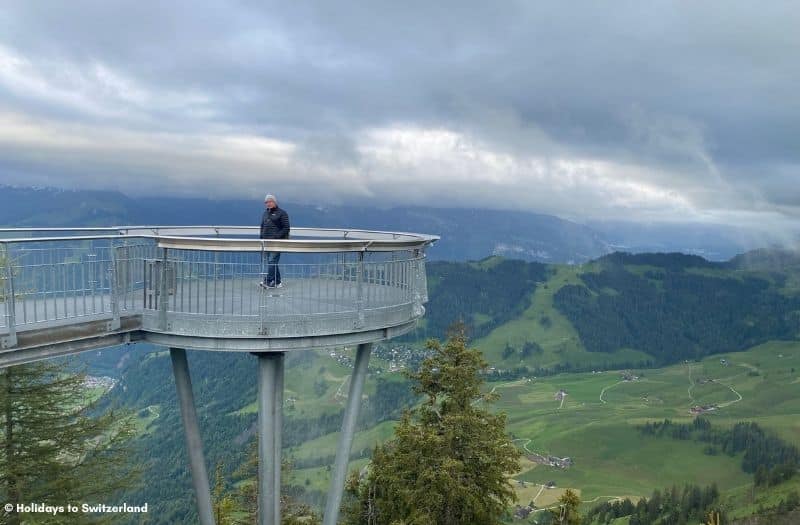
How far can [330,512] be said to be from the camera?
14328mm

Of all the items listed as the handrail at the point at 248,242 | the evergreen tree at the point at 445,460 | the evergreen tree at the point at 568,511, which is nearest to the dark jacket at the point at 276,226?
the handrail at the point at 248,242

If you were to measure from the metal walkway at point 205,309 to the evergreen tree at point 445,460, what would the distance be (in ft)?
21.1

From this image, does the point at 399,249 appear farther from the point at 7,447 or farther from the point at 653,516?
the point at 653,516

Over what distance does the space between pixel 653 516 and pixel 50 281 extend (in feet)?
594

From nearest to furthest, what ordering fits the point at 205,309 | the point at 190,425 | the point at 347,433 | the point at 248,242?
the point at 248,242 < the point at 205,309 < the point at 190,425 < the point at 347,433

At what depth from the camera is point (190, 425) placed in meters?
13.3

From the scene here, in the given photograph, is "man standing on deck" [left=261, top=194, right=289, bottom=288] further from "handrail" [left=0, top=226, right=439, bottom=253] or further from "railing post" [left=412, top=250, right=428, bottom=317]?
"railing post" [left=412, top=250, right=428, bottom=317]

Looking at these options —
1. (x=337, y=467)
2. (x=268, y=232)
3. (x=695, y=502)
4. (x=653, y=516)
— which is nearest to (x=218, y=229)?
(x=268, y=232)

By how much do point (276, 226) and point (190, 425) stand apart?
205 inches

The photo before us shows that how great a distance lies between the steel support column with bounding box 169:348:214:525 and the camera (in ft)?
43.2

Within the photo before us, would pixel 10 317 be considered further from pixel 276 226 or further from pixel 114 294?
pixel 276 226

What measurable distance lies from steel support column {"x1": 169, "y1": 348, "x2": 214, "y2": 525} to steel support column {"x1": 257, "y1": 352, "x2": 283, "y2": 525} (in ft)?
5.71

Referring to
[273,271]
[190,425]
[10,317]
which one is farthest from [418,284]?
[10,317]

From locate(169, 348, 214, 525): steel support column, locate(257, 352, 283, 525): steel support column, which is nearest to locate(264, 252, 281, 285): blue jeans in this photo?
locate(257, 352, 283, 525): steel support column
